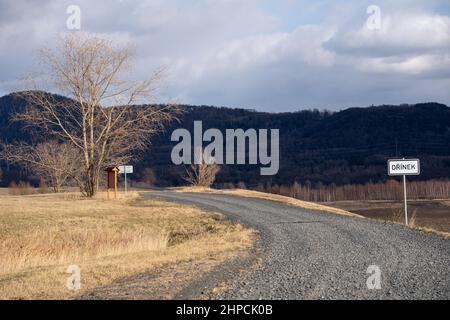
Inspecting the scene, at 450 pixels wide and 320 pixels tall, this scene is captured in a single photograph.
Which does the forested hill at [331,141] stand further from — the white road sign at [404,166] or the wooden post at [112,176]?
the white road sign at [404,166]

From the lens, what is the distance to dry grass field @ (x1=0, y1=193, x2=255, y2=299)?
11.9 meters

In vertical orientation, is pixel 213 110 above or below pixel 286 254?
above

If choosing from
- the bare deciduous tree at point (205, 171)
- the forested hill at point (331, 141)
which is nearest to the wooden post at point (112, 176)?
the bare deciduous tree at point (205, 171)

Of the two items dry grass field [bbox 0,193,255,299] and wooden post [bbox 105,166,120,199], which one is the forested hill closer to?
wooden post [bbox 105,166,120,199]

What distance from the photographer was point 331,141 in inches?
6521

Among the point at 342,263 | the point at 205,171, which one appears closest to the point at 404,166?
the point at 342,263

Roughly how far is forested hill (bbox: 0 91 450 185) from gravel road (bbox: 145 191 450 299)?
9142cm

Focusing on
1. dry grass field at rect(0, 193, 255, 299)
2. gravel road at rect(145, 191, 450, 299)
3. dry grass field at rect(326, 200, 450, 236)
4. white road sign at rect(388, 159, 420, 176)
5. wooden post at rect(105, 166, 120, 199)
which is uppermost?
white road sign at rect(388, 159, 420, 176)

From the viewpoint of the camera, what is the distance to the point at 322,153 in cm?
15488

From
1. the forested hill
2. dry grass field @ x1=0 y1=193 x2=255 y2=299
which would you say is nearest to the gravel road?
dry grass field @ x1=0 y1=193 x2=255 y2=299

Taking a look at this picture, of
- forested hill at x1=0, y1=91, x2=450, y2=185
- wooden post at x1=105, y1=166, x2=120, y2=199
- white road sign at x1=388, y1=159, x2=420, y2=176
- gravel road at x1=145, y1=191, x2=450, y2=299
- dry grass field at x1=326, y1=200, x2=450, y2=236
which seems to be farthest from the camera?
forested hill at x1=0, y1=91, x2=450, y2=185
